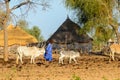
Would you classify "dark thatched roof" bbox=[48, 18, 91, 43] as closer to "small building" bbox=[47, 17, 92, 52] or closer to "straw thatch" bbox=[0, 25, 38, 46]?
"small building" bbox=[47, 17, 92, 52]

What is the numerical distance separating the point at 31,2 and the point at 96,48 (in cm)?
2759

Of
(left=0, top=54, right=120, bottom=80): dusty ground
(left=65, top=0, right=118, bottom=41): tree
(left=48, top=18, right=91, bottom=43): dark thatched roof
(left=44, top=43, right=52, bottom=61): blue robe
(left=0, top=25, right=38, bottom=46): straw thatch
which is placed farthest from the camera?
(left=0, top=25, right=38, bottom=46): straw thatch

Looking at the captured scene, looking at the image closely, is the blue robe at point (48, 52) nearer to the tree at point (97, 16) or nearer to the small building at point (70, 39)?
the tree at point (97, 16)

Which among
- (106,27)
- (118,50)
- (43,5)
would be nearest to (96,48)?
(106,27)

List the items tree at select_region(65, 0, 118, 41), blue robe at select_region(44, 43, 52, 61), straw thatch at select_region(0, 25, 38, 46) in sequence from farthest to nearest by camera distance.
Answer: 1. straw thatch at select_region(0, 25, 38, 46)
2. tree at select_region(65, 0, 118, 41)
3. blue robe at select_region(44, 43, 52, 61)

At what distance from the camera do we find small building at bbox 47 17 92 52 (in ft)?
155

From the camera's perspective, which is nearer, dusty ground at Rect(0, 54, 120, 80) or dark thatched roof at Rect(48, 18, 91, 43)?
dusty ground at Rect(0, 54, 120, 80)

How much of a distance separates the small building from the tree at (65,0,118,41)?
6.83 metres

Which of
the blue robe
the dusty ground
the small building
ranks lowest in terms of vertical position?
the dusty ground

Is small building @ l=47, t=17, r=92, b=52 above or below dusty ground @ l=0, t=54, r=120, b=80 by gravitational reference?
above

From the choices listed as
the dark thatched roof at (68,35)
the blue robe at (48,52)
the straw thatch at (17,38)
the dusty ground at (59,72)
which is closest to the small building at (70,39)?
the dark thatched roof at (68,35)

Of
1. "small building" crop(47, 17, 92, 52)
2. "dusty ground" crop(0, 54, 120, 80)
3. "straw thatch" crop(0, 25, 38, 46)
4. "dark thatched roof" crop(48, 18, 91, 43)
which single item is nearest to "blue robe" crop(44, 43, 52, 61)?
"dusty ground" crop(0, 54, 120, 80)

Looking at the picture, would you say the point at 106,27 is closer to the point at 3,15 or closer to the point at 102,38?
the point at 102,38

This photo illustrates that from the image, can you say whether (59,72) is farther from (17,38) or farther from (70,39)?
(17,38)
